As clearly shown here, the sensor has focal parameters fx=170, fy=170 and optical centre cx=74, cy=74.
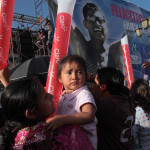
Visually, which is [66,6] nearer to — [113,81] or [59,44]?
[59,44]

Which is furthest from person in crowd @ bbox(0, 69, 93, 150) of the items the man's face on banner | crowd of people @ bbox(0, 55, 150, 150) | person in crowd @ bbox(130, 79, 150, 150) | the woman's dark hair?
the man's face on banner

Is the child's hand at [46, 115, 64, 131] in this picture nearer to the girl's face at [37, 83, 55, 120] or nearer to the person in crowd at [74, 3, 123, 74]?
the girl's face at [37, 83, 55, 120]

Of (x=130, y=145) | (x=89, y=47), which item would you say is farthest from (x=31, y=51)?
(x=130, y=145)

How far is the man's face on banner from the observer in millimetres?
6242

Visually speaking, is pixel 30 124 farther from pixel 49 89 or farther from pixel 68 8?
pixel 68 8

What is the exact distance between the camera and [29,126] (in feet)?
2.40

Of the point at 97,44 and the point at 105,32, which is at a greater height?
the point at 105,32

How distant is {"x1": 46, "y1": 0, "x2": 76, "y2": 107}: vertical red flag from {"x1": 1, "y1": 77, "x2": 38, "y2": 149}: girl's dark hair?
571 mm

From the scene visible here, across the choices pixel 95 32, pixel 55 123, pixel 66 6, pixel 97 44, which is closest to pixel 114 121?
pixel 55 123

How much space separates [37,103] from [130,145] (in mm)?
821

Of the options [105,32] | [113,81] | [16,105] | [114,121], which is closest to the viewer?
[16,105]

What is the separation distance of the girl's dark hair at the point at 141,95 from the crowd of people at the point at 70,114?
476 mm

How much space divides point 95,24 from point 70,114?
610cm

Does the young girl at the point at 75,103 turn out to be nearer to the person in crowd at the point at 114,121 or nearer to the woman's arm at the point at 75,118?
the woman's arm at the point at 75,118
